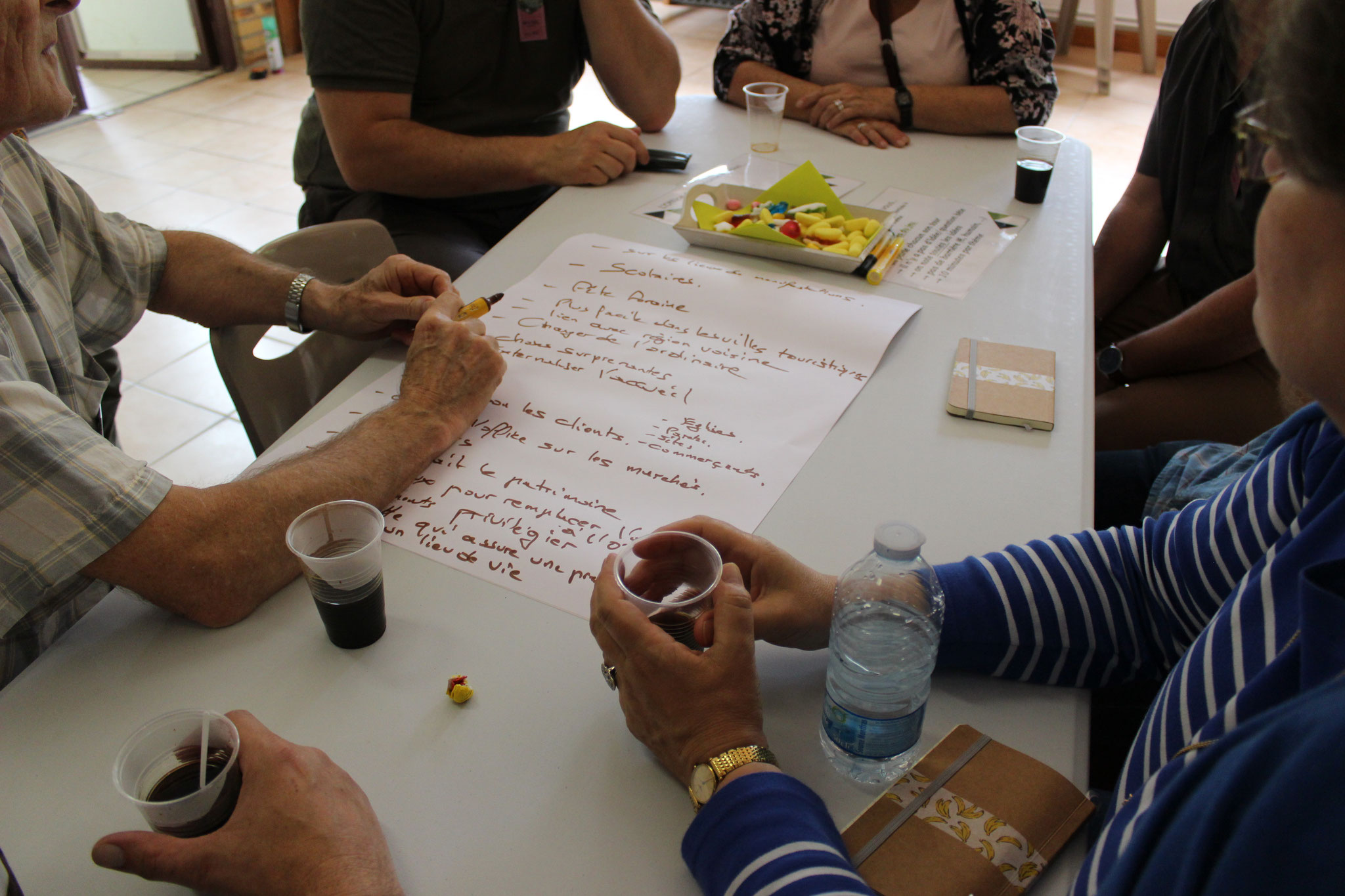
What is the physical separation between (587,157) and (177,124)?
3.84m

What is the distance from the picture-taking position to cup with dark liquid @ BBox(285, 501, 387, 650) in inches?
29.6

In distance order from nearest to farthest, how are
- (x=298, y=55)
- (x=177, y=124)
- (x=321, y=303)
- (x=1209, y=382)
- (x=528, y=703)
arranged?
(x=528, y=703) → (x=321, y=303) → (x=1209, y=382) → (x=177, y=124) → (x=298, y=55)

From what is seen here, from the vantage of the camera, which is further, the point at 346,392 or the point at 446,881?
A: the point at 346,392

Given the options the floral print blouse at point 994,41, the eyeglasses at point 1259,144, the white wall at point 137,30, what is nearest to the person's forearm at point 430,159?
the floral print blouse at point 994,41

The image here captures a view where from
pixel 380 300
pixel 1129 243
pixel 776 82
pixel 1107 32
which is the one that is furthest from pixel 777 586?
pixel 1107 32

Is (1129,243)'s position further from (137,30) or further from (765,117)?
(137,30)

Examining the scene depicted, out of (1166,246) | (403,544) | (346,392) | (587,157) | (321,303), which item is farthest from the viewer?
(1166,246)

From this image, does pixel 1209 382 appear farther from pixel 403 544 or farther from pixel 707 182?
pixel 403 544

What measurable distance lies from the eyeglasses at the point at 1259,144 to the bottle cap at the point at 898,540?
1.04ft

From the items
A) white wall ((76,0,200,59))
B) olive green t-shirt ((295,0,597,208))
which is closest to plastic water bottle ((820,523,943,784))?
olive green t-shirt ((295,0,597,208))

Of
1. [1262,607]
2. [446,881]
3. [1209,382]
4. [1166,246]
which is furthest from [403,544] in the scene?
[1166,246]

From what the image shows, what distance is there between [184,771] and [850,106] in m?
1.72

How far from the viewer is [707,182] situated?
5.42ft

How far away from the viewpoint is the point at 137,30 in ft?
16.8
